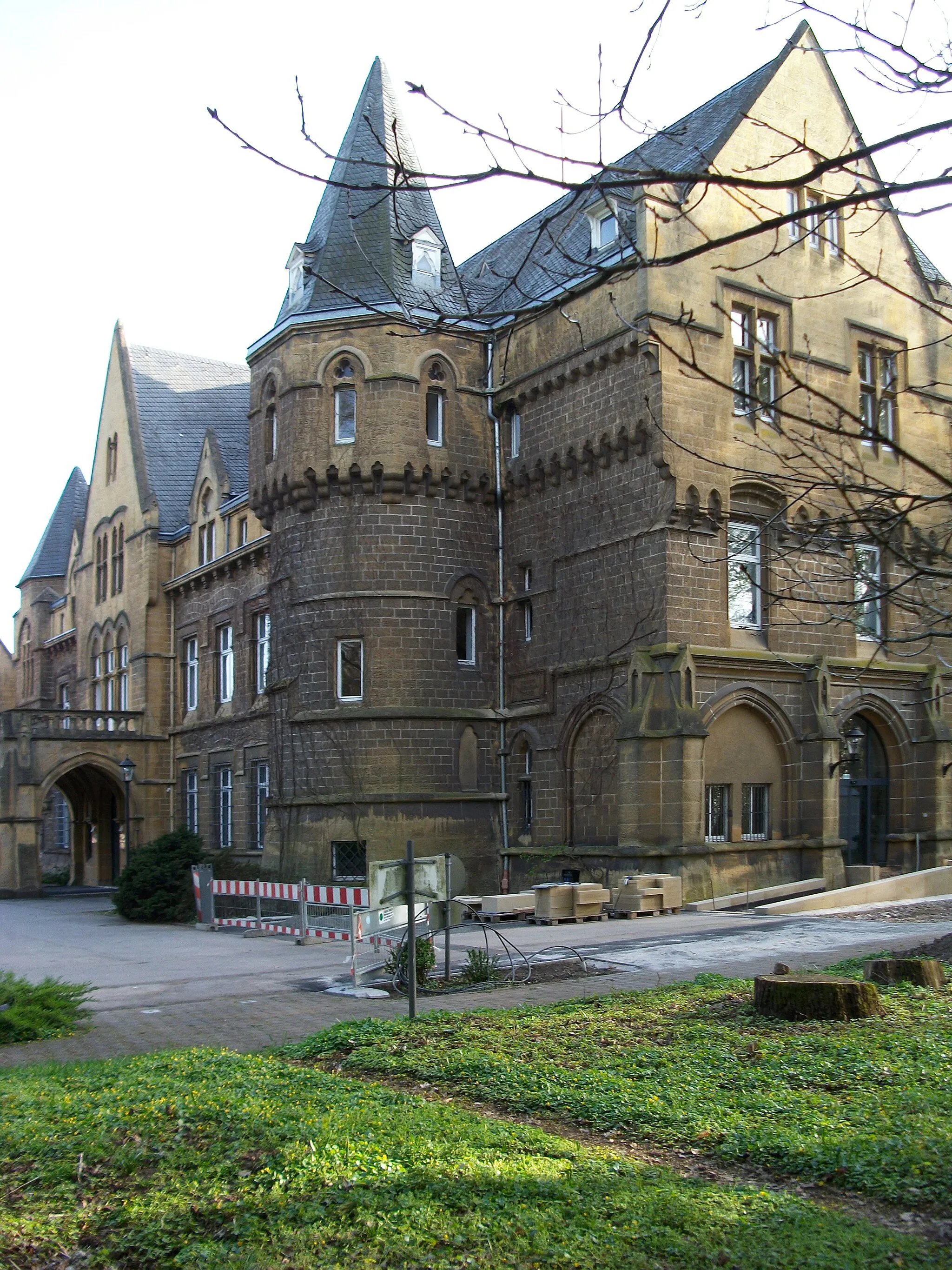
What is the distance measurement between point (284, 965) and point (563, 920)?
19.0ft

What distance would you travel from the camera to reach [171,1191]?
550 cm

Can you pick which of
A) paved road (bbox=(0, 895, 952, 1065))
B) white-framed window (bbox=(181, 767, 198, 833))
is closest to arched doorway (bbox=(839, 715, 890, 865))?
paved road (bbox=(0, 895, 952, 1065))

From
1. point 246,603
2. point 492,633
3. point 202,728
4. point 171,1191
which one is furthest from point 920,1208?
point 202,728

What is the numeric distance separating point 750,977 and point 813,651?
1355 cm

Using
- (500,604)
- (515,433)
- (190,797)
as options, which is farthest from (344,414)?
(190,797)

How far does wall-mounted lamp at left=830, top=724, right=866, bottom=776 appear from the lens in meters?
25.7

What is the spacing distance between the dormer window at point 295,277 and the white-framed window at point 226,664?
9.80 m

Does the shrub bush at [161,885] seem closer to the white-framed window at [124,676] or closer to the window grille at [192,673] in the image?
the window grille at [192,673]

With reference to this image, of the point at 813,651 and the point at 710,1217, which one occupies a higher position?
the point at 813,651

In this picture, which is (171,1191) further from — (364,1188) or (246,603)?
(246,603)

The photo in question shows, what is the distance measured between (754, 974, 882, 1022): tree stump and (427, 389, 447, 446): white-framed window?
1895 centimetres

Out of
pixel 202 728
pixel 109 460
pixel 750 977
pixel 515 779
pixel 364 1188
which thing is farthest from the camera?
pixel 109 460

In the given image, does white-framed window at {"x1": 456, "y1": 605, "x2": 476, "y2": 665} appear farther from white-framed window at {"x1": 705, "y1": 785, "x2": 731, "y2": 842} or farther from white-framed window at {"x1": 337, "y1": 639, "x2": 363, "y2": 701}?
white-framed window at {"x1": 705, "y1": 785, "x2": 731, "y2": 842}

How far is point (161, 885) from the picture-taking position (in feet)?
91.7
